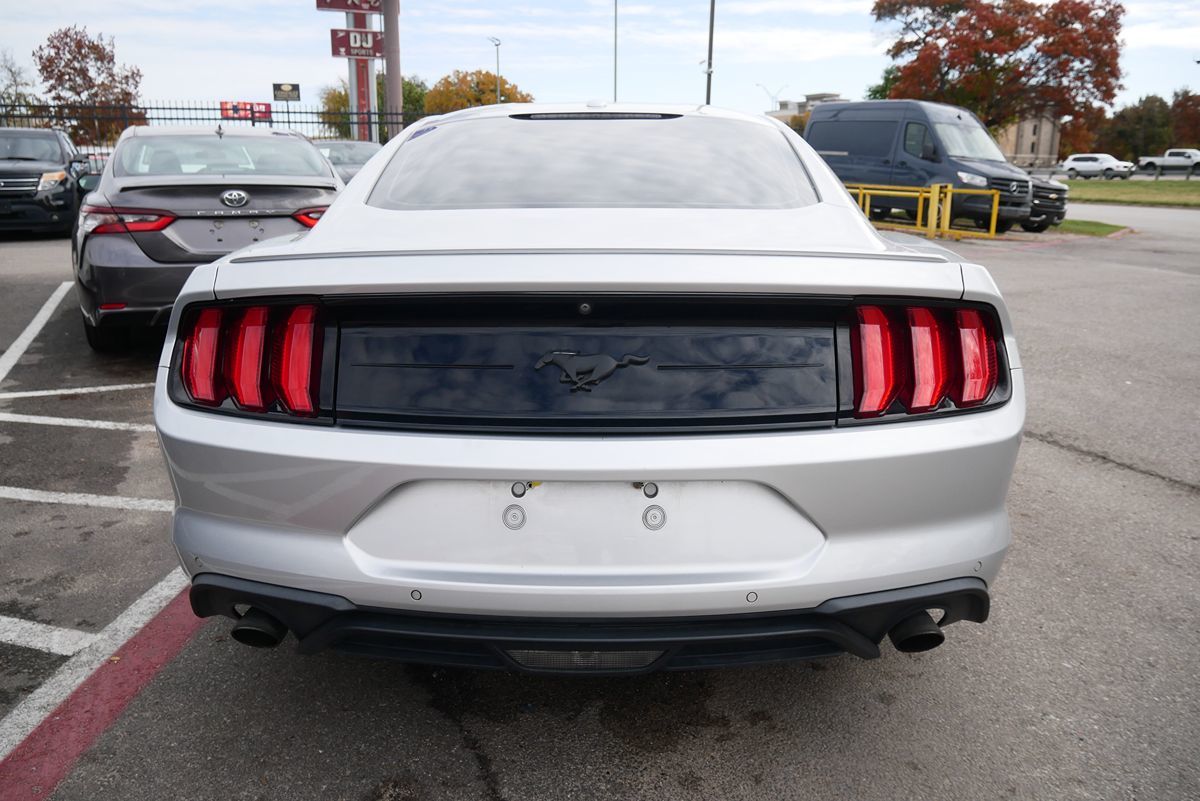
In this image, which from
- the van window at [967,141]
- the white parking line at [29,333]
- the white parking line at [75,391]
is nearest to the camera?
the white parking line at [75,391]

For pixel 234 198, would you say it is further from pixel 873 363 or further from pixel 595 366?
pixel 873 363

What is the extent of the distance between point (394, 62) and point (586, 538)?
2889 cm

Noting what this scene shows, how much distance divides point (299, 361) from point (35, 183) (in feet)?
46.0

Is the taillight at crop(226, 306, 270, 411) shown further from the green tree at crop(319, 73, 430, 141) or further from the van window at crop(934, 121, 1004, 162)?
the green tree at crop(319, 73, 430, 141)

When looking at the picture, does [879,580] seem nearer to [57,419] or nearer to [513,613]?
[513,613]

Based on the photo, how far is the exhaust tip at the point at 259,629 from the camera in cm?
216

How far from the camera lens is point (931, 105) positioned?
17266 mm

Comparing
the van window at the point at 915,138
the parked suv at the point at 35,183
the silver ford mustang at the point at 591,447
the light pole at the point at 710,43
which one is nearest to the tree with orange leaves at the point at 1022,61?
the light pole at the point at 710,43

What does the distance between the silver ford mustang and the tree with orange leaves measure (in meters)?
45.1

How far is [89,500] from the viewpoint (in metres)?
4.12

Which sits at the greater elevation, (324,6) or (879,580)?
(324,6)


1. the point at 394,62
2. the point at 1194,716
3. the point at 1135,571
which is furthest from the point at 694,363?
the point at 394,62

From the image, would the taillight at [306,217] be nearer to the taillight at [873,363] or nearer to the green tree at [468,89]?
the taillight at [873,363]

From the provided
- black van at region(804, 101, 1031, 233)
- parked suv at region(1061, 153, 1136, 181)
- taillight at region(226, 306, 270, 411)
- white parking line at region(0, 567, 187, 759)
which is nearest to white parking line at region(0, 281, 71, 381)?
white parking line at region(0, 567, 187, 759)
